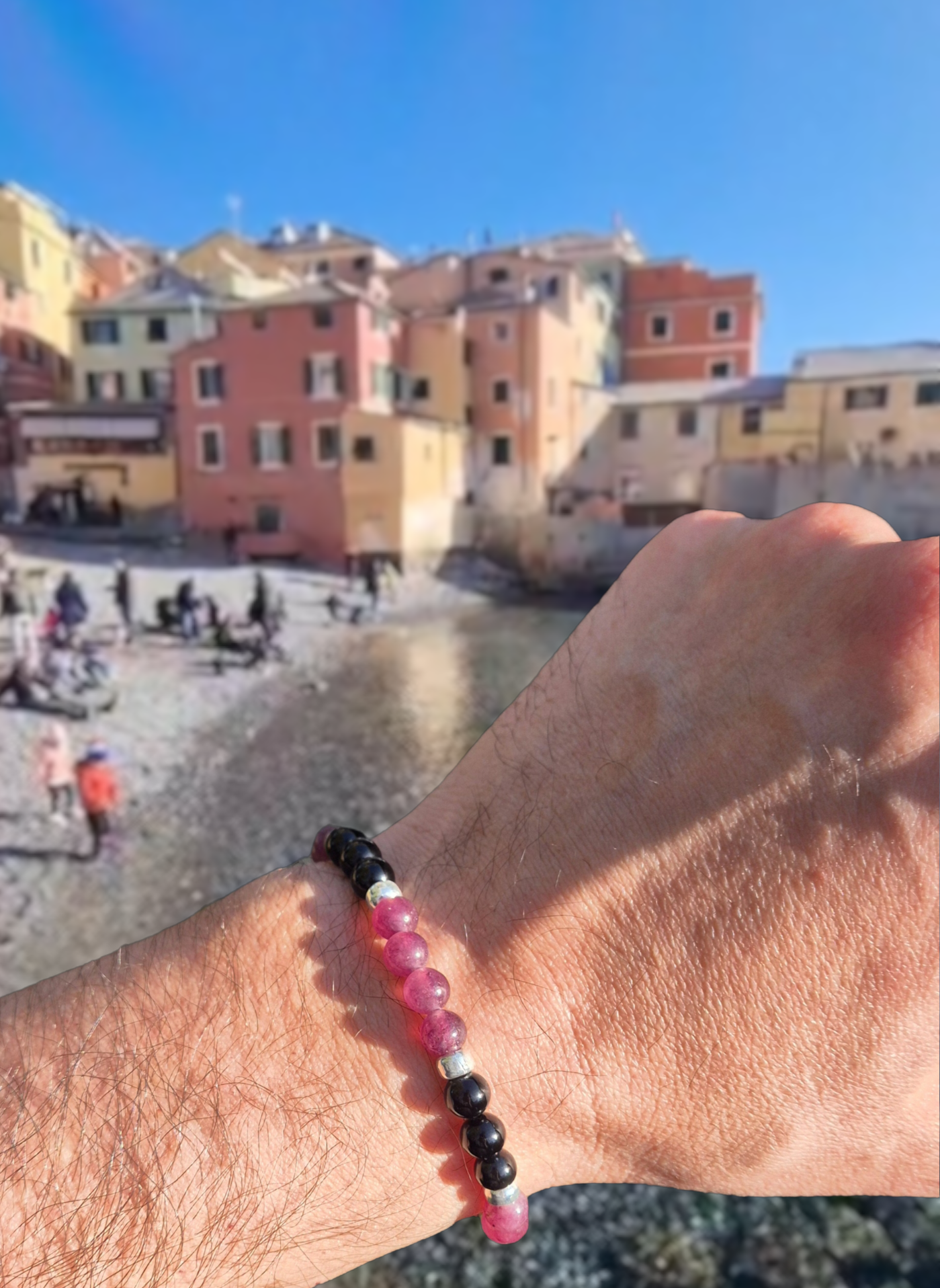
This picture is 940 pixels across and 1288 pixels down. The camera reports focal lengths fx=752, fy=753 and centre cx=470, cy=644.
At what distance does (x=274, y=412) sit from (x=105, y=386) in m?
3.03

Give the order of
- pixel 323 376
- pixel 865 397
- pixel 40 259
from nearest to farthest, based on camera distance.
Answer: pixel 865 397
pixel 323 376
pixel 40 259

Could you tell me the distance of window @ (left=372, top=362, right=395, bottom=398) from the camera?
11.6 m

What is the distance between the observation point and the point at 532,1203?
294 cm

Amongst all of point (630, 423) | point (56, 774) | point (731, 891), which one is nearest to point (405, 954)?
point (731, 891)

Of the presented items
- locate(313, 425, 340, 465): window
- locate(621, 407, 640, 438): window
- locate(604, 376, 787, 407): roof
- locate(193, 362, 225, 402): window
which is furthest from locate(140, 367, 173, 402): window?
locate(621, 407, 640, 438): window

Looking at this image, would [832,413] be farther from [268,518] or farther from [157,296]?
[157,296]

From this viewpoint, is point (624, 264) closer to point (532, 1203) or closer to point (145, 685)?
point (145, 685)

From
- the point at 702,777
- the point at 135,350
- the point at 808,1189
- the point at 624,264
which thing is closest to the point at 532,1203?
the point at 808,1189

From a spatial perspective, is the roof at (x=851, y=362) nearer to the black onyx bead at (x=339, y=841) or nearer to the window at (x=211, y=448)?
the black onyx bead at (x=339, y=841)

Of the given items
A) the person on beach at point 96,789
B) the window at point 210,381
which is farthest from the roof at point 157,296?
the person on beach at point 96,789

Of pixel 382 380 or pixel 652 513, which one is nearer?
pixel 652 513

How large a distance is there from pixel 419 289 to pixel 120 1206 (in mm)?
14741

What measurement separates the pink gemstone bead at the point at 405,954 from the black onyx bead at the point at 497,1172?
0.15 meters

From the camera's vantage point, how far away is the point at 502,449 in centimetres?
1255
